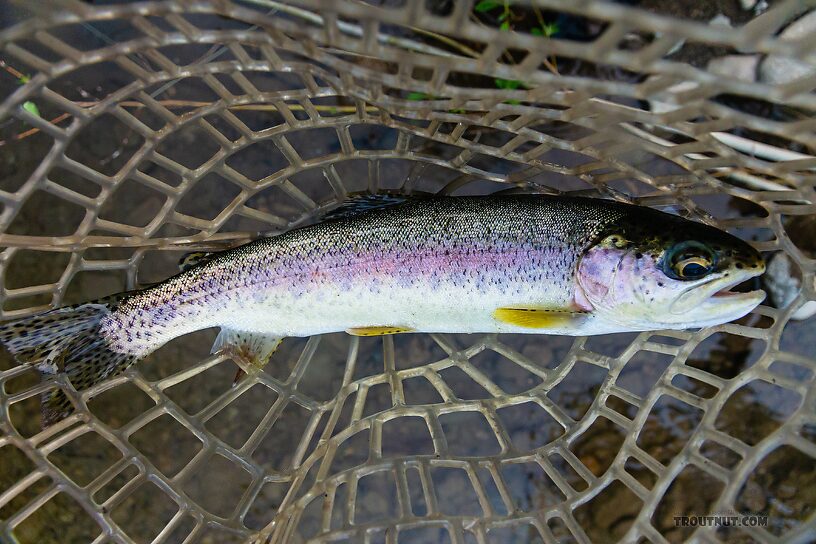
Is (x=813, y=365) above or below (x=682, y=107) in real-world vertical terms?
below

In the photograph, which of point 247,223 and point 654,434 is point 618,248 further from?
point 247,223

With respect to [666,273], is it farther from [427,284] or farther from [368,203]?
[368,203]

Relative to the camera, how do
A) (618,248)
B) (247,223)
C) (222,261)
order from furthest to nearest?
(247,223), (222,261), (618,248)

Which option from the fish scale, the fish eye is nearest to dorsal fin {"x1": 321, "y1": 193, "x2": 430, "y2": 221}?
the fish scale

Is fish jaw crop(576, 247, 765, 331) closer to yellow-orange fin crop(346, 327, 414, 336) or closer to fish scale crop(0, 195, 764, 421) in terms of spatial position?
fish scale crop(0, 195, 764, 421)

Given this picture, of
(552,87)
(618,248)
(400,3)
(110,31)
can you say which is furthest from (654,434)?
(110,31)

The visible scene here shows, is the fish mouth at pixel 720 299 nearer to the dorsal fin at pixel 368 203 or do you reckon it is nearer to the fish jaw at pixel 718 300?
the fish jaw at pixel 718 300

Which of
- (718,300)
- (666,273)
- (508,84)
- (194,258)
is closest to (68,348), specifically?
(194,258)

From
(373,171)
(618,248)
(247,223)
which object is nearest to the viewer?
(618,248)
